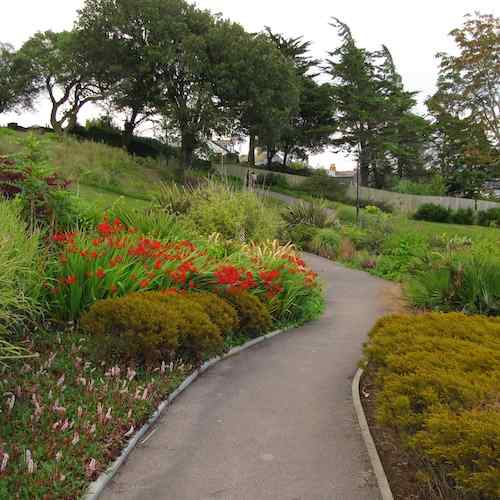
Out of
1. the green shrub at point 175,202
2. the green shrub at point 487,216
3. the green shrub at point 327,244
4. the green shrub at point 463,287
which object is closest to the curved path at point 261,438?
the green shrub at point 463,287

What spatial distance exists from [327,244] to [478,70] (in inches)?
737

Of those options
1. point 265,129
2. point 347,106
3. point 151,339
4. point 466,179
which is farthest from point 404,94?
point 151,339

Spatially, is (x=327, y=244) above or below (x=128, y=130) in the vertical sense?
below

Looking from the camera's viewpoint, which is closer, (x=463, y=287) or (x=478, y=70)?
(x=463, y=287)

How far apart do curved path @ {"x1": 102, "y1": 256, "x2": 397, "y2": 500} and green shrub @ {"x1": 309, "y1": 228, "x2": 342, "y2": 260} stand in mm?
9102

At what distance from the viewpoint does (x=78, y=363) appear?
14.5 feet

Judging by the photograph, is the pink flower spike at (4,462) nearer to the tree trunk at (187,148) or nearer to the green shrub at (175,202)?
the green shrub at (175,202)

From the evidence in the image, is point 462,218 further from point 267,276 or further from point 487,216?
point 267,276

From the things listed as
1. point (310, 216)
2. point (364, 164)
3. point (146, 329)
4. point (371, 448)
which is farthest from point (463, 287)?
point (364, 164)

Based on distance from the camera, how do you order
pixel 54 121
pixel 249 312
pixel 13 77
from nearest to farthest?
pixel 249 312
pixel 54 121
pixel 13 77

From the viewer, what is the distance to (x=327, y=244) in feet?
50.7

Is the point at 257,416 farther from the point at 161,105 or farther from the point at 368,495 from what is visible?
the point at 161,105

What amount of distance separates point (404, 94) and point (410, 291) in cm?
3731

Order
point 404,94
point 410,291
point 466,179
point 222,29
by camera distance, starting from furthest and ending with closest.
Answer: point 404,94, point 466,179, point 222,29, point 410,291
